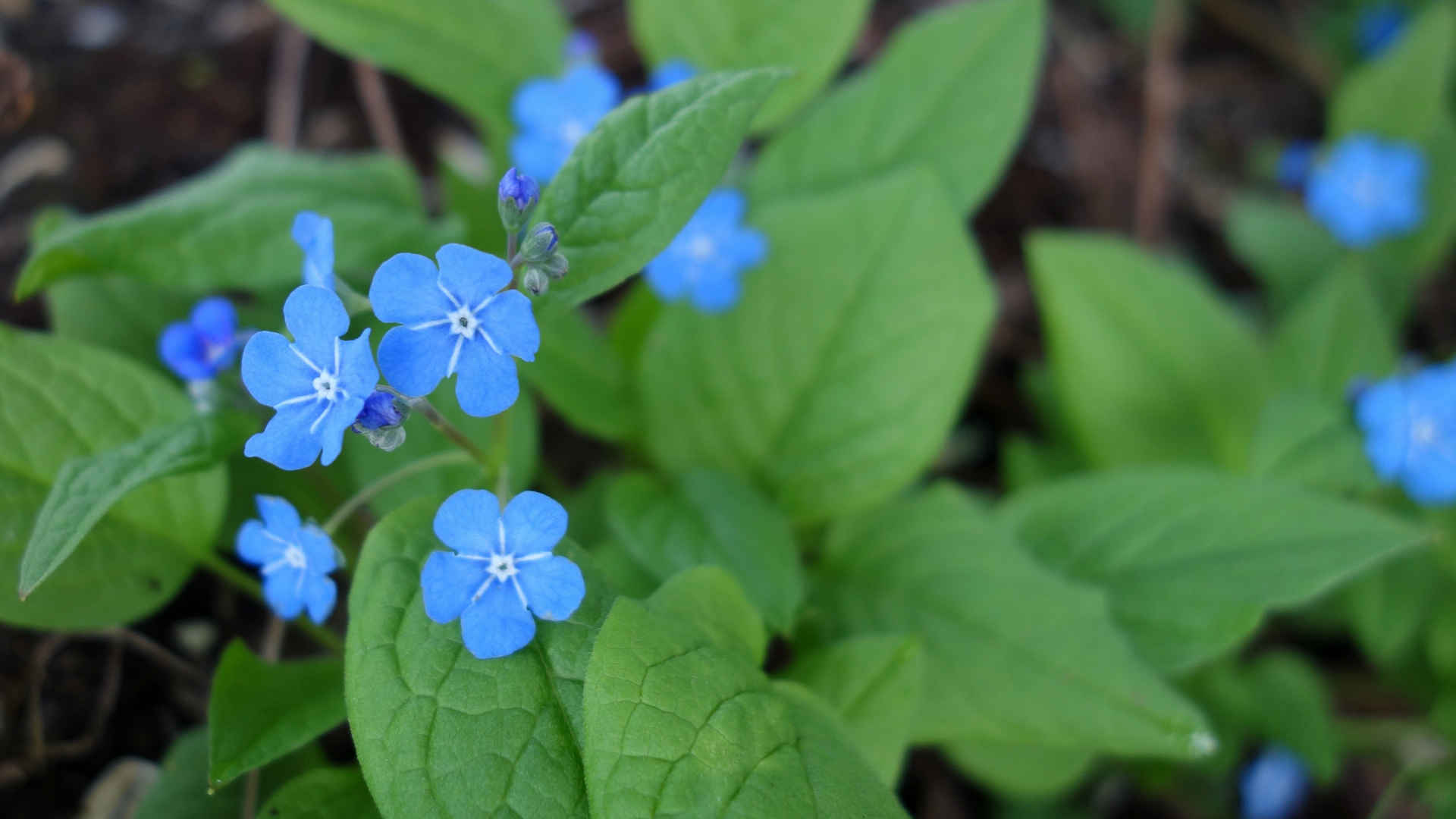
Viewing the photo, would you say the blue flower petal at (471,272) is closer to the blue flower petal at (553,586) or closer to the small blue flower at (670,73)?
the blue flower petal at (553,586)

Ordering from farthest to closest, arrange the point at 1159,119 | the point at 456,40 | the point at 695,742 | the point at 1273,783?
the point at 1159,119
the point at 1273,783
the point at 456,40
the point at 695,742

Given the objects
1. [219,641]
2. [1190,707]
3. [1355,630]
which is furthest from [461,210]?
[1355,630]

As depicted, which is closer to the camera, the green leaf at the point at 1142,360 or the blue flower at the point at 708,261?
the blue flower at the point at 708,261

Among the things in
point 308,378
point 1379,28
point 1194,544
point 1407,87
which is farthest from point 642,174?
point 1379,28

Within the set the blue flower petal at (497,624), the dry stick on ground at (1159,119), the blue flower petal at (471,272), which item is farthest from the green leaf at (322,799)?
the dry stick on ground at (1159,119)

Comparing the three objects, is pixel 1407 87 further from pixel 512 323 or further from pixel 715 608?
pixel 512 323
